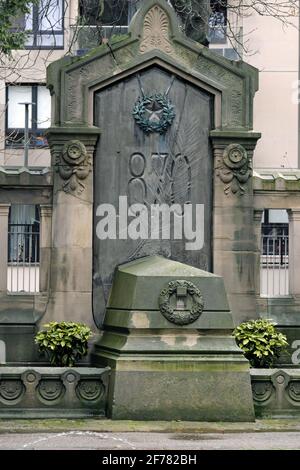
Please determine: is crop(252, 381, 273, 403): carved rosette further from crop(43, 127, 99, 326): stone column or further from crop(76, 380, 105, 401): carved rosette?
crop(43, 127, 99, 326): stone column

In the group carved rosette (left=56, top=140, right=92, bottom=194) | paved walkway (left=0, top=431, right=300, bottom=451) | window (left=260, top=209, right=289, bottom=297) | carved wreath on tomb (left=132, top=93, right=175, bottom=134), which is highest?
carved wreath on tomb (left=132, top=93, right=175, bottom=134)

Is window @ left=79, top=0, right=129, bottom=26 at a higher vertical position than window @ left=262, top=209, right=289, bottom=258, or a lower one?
higher

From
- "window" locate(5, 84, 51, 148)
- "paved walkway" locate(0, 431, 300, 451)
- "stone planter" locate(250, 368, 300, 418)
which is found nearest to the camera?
"paved walkway" locate(0, 431, 300, 451)

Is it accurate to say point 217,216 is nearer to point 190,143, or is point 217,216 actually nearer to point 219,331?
point 190,143

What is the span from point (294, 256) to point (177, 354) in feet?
12.6

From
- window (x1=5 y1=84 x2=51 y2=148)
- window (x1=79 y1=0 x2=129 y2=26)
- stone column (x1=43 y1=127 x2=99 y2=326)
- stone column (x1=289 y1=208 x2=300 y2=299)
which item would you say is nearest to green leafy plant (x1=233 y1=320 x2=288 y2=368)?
stone column (x1=289 y1=208 x2=300 y2=299)

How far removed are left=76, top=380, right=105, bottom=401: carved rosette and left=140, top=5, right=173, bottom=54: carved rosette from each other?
18.7 feet

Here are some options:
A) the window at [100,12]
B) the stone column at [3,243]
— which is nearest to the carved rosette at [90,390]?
the stone column at [3,243]

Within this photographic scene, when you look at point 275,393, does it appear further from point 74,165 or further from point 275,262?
point 74,165

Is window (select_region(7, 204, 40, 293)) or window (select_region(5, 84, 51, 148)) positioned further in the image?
window (select_region(5, 84, 51, 148))

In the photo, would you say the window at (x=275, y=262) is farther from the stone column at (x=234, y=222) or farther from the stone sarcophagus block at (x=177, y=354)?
the stone sarcophagus block at (x=177, y=354)

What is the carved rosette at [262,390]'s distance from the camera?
19.6 m

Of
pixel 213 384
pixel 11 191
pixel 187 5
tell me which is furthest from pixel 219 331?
pixel 187 5

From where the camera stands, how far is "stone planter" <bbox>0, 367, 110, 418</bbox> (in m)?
19.2
